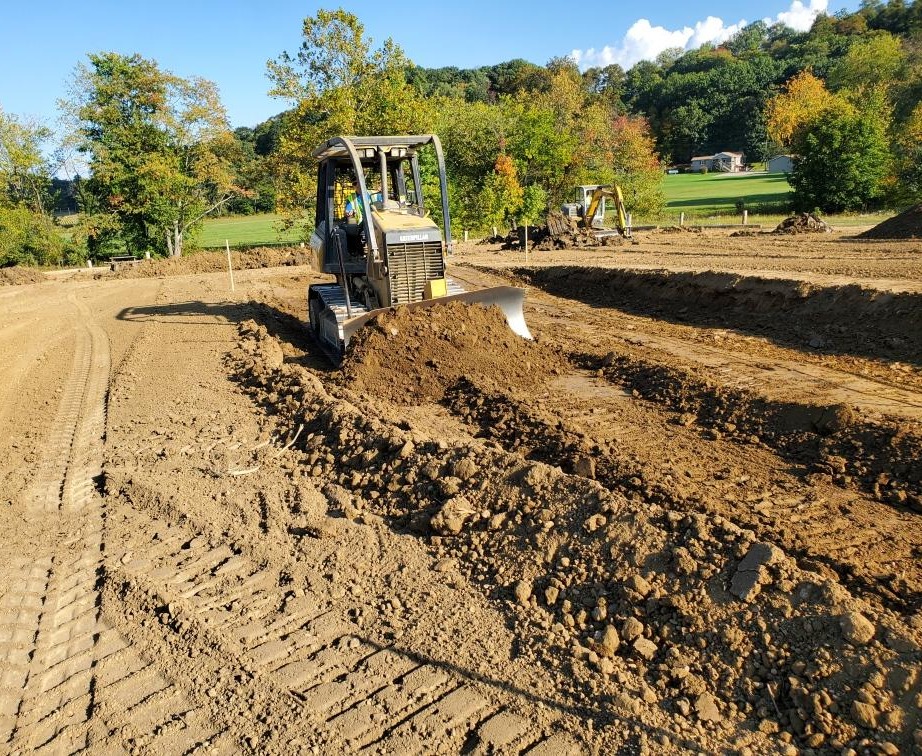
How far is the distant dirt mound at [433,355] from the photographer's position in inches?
355

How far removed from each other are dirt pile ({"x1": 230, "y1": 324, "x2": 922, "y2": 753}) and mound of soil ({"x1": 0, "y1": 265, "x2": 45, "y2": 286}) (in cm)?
2713

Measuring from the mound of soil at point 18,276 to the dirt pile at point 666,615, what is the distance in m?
27.1

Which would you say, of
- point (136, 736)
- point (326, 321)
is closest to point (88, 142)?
point (326, 321)

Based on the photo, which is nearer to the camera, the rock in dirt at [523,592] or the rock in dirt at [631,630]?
the rock in dirt at [631,630]

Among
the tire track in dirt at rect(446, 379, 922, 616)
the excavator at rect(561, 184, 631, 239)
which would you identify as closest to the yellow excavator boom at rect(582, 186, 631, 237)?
the excavator at rect(561, 184, 631, 239)

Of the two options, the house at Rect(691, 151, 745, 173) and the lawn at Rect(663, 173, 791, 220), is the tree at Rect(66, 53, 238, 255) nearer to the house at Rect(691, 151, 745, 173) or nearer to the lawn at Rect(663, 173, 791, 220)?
the lawn at Rect(663, 173, 791, 220)

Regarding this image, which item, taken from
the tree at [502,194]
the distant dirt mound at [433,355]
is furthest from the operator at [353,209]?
the tree at [502,194]

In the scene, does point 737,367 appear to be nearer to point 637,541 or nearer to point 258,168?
point 637,541

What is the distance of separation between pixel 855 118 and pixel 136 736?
4088cm

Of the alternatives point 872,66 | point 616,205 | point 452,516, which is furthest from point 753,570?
point 872,66

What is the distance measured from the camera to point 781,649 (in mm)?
3631

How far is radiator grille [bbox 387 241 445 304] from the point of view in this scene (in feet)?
32.1

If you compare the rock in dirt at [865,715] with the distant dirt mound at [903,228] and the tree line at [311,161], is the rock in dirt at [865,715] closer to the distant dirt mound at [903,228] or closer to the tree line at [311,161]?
the distant dirt mound at [903,228]

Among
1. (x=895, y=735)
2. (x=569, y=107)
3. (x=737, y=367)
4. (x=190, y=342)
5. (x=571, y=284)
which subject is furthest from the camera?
(x=569, y=107)
